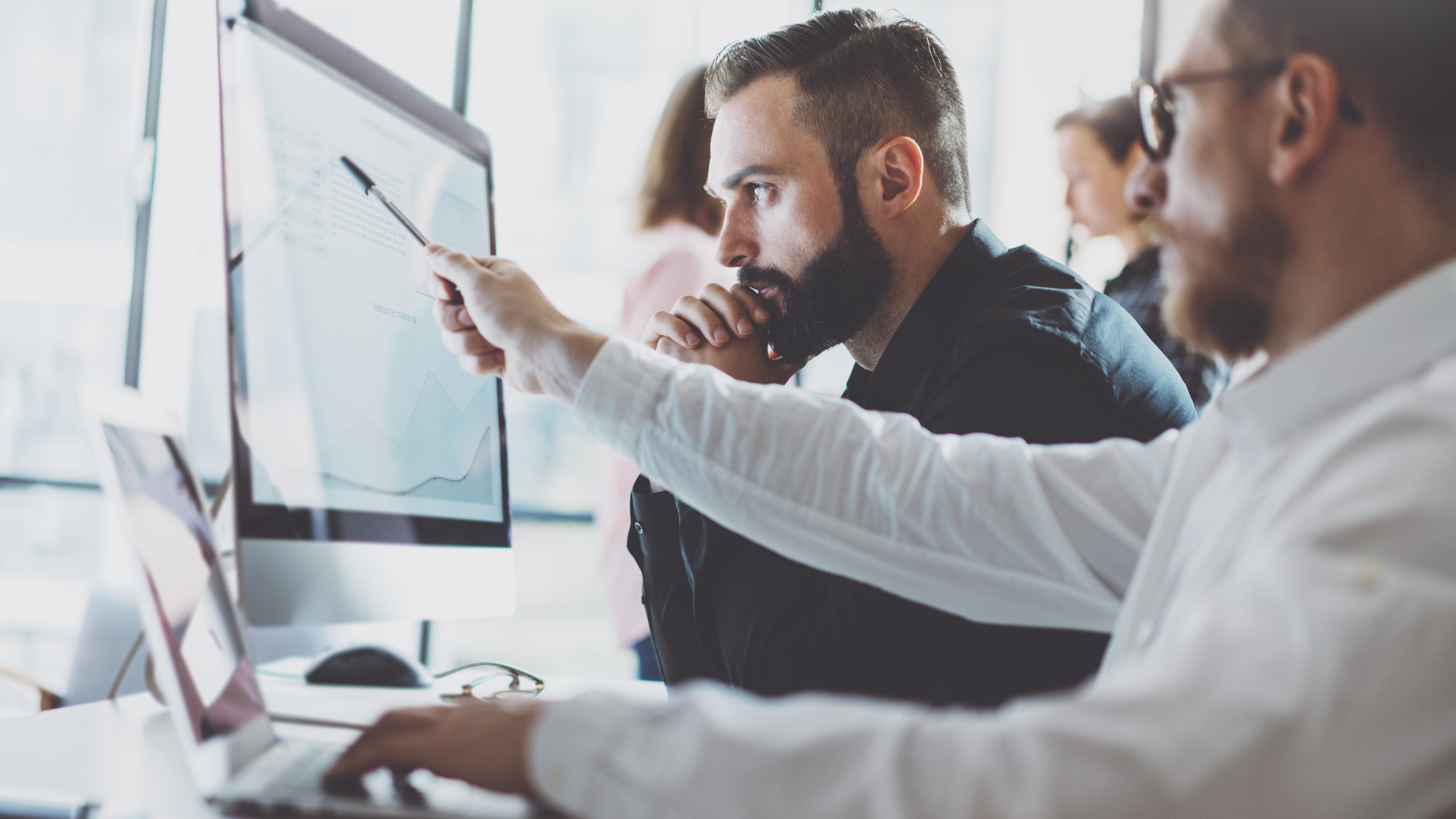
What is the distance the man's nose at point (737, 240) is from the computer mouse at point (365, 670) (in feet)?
2.27

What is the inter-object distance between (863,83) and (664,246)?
0.89m

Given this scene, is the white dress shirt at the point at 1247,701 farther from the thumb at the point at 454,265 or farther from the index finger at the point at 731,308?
the index finger at the point at 731,308

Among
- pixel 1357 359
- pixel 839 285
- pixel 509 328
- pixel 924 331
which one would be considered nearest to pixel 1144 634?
pixel 1357 359

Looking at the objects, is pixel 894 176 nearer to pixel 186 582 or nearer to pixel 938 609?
pixel 938 609

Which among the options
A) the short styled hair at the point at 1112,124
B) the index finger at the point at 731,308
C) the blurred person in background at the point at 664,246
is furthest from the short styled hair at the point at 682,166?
the short styled hair at the point at 1112,124

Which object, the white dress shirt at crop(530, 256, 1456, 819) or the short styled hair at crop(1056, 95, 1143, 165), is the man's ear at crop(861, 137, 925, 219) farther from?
the short styled hair at crop(1056, 95, 1143, 165)

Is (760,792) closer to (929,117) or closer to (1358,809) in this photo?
(1358,809)

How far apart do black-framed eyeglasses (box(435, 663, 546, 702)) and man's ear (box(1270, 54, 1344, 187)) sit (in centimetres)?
80

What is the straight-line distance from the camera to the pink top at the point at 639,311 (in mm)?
2195

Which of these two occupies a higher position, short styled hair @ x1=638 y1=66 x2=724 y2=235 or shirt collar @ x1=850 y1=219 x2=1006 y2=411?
short styled hair @ x1=638 y1=66 x2=724 y2=235

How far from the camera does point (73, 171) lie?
128 inches

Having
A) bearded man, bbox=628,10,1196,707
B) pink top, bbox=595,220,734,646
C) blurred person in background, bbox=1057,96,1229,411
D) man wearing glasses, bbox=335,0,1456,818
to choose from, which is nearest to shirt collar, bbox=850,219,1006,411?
bearded man, bbox=628,10,1196,707

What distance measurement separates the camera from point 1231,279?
2.18ft

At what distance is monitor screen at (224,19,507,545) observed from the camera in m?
0.78
